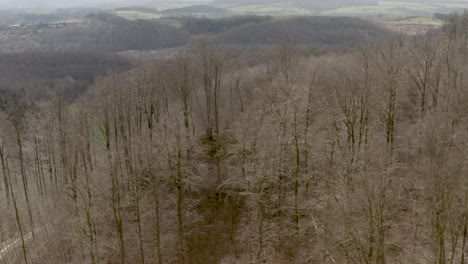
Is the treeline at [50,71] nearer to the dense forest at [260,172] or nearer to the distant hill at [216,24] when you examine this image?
the dense forest at [260,172]

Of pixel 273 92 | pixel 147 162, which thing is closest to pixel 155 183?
pixel 147 162

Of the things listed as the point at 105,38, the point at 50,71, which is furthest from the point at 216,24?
the point at 50,71

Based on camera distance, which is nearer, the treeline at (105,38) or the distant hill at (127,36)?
the treeline at (105,38)

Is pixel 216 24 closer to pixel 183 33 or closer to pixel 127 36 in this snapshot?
pixel 183 33

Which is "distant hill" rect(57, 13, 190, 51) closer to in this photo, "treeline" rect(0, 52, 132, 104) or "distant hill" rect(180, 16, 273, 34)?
"distant hill" rect(180, 16, 273, 34)

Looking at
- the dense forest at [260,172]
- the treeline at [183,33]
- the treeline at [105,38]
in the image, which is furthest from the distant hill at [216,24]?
the dense forest at [260,172]

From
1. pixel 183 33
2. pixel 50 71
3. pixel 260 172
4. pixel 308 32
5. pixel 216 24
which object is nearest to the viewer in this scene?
pixel 260 172

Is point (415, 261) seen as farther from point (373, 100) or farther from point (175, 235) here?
point (175, 235)

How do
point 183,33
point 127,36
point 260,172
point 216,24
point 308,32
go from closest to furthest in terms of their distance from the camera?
point 260,172 → point 308,32 → point 183,33 → point 127,36 → point 216,24
